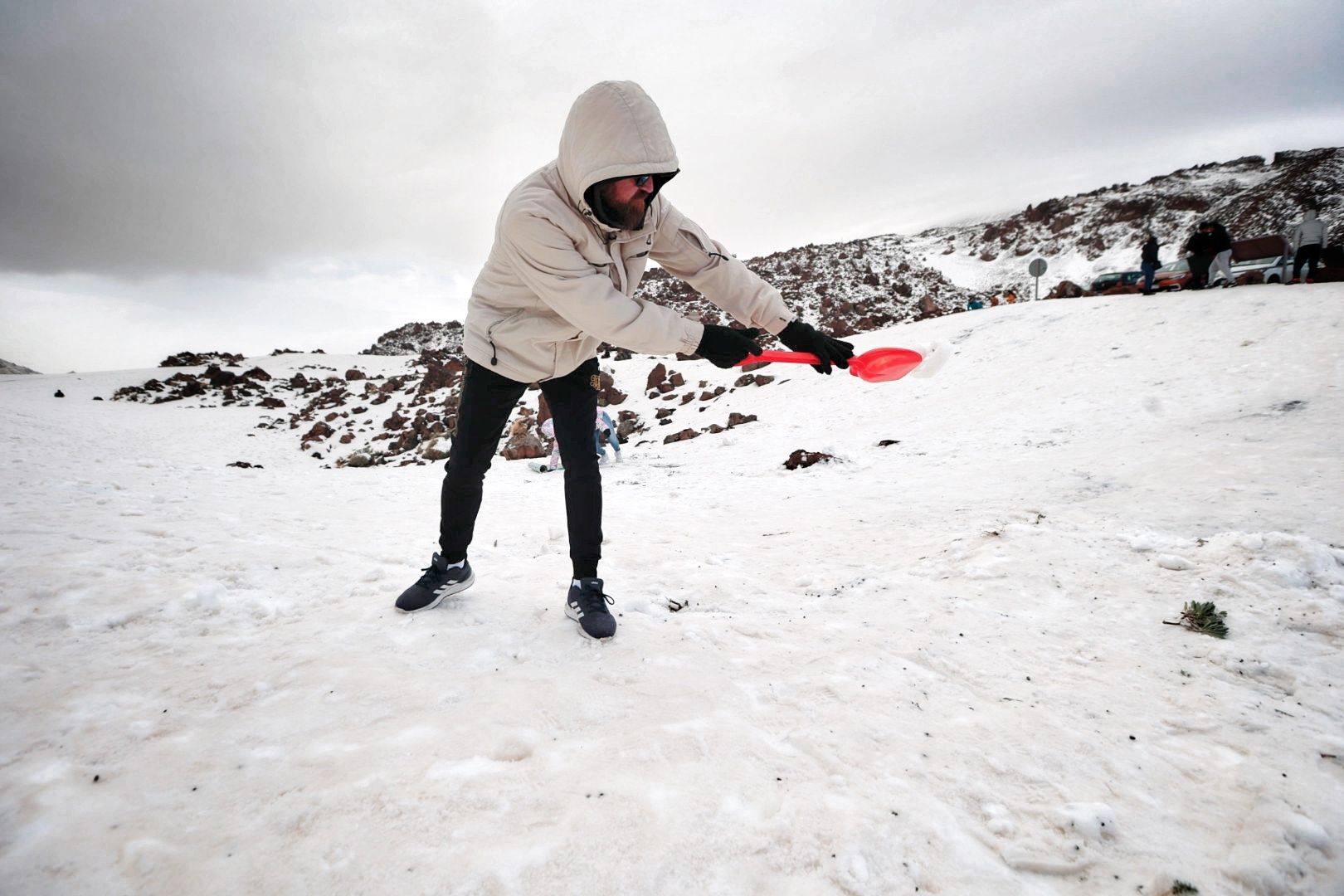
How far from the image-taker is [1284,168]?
29422 mm

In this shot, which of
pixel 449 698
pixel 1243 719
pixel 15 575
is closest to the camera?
pixel 1243 719

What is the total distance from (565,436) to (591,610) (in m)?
0.79

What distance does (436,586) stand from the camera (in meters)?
2.69

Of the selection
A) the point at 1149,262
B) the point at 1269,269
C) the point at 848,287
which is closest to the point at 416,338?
the point at 848,287

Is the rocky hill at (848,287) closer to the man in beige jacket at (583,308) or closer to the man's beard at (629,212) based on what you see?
the man in beige jacket at (583,308)

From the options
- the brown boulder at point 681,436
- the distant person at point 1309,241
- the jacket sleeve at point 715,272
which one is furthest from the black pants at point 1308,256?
the jacket sleeve at point 715,272

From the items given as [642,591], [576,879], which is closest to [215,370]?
[642,591]

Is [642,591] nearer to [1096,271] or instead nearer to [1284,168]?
[1096,271]

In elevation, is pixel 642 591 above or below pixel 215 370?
below

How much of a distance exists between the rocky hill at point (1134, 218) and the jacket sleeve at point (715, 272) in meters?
31.2

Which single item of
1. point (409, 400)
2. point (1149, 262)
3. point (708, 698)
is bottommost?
point (708, 698)

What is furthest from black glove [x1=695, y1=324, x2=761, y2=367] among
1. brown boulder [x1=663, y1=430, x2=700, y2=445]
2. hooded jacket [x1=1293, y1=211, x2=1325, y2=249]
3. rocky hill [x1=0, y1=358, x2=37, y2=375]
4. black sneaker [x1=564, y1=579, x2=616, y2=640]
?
rocky hill [x1=0, y1=358, x2=37, y2=375]

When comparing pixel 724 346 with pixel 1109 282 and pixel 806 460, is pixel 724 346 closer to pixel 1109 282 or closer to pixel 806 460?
pixel 806 460

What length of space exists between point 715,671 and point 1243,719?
5.55ft
